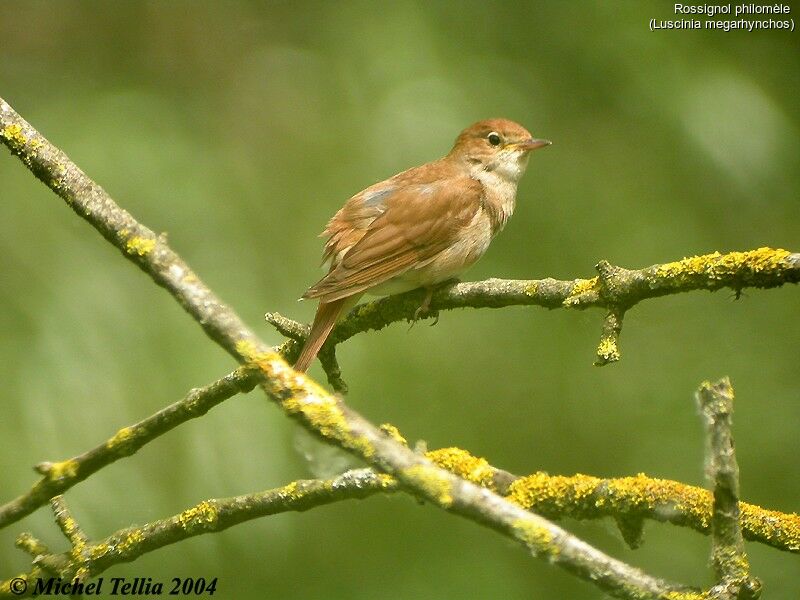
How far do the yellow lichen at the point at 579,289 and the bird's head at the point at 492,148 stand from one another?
6.06 feet

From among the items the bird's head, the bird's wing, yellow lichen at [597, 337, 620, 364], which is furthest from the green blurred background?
yellow lichen at [597, 337, 620, 364]

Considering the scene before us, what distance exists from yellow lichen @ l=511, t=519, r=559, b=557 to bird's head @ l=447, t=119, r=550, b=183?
2782 mm

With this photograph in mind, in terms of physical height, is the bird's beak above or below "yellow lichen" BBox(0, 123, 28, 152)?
above

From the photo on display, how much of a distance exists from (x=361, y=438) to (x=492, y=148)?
9.06 feet

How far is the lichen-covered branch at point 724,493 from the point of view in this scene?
1641 millimetres

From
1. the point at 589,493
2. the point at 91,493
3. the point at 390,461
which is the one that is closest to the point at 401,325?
the point at 91,493

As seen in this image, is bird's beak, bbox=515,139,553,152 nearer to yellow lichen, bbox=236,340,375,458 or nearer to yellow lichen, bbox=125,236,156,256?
yellow lichen, bbox=125,236,156,256

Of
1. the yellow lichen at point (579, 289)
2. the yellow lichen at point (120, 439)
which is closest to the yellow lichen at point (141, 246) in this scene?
the yellow lichen at point (120, 439)

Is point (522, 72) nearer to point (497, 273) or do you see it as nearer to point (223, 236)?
point (497, 273)

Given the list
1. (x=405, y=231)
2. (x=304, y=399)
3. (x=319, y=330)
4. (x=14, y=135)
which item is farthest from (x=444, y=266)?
(x=304, y=399)

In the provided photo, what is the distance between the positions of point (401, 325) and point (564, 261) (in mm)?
806

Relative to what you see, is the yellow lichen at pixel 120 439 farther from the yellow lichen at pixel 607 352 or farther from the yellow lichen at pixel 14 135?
the yellow lichen at pixel 607 352

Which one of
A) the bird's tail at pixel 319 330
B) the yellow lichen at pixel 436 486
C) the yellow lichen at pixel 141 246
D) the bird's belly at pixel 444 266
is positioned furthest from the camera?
the bird's belly at pixel 444 266

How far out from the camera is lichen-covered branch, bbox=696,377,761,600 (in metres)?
1.64
